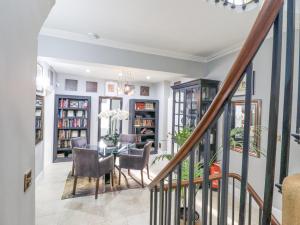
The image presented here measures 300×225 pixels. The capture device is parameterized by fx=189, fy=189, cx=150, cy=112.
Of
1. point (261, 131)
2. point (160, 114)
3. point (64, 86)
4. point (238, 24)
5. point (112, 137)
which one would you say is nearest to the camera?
point (238, 24)

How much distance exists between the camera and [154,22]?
8.78ft

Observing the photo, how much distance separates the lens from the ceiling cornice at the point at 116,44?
9.96 ft

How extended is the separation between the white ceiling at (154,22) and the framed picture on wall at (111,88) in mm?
3004

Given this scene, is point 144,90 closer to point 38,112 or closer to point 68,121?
point 68,121

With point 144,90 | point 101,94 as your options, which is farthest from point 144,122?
point 101,94

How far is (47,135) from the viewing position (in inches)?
195

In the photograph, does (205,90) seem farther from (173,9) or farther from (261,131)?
(173,9)

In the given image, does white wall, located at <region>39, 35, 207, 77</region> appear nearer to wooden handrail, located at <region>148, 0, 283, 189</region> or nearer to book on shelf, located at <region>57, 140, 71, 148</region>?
wooden handrail, located at <region>148, 0, 283, 189</region>

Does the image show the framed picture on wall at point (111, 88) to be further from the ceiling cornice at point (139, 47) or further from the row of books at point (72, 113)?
the ceiling cornice at point (139, 47)

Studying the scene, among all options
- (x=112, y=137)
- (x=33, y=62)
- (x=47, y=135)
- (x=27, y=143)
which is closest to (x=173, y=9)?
(x=33, y=62)

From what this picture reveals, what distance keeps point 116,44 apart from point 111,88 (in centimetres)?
304

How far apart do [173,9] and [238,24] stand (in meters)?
1.05

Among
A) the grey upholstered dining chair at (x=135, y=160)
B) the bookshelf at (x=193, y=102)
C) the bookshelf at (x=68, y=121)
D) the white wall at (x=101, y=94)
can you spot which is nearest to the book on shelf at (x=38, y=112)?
the white wall at (x=101, y=94)

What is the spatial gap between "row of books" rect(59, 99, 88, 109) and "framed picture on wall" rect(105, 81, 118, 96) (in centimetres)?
79
